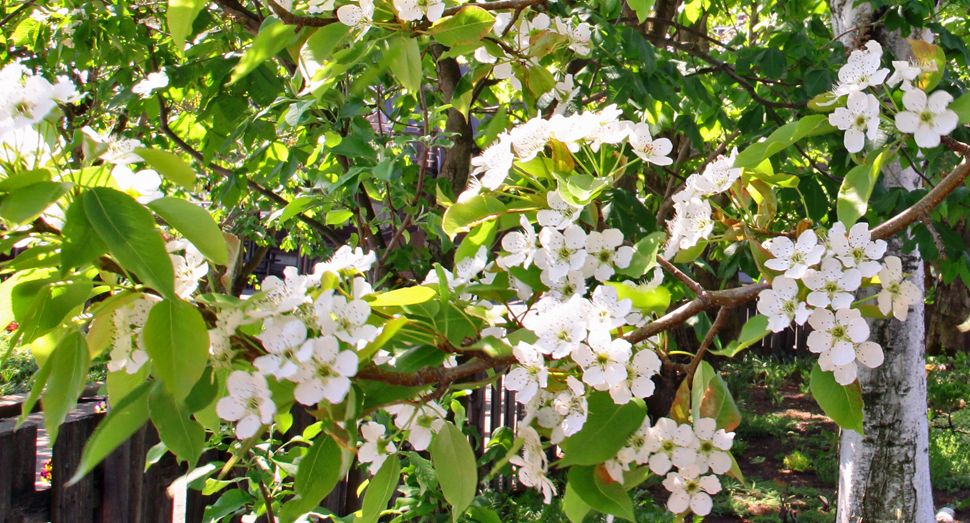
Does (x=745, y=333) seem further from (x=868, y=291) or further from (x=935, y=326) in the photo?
(x=935, y=326)

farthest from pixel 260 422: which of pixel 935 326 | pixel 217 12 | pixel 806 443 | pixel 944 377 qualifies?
pixel 935 326

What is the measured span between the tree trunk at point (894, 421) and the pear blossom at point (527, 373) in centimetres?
199

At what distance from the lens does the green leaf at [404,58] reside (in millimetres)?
927

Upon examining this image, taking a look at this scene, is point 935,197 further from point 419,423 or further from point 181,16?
point 181,16

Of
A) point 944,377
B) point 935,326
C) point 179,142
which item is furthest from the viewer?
point 935,326

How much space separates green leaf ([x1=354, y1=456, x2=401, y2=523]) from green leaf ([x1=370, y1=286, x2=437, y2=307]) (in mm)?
257

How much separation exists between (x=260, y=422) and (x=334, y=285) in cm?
14

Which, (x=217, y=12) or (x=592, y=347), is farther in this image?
(x=217, y=12)

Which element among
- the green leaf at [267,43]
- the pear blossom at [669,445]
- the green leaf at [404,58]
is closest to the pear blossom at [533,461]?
the pear blossom at [669,445]

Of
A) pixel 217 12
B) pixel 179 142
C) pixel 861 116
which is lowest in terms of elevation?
pixel 861 116

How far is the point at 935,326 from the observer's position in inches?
340

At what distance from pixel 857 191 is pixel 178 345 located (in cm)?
78

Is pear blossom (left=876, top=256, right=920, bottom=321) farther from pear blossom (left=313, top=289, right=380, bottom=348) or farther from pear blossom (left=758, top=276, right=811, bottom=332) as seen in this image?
pear blossom (left=313, top=289, right=380, bottom=348)

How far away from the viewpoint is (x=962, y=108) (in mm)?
823
